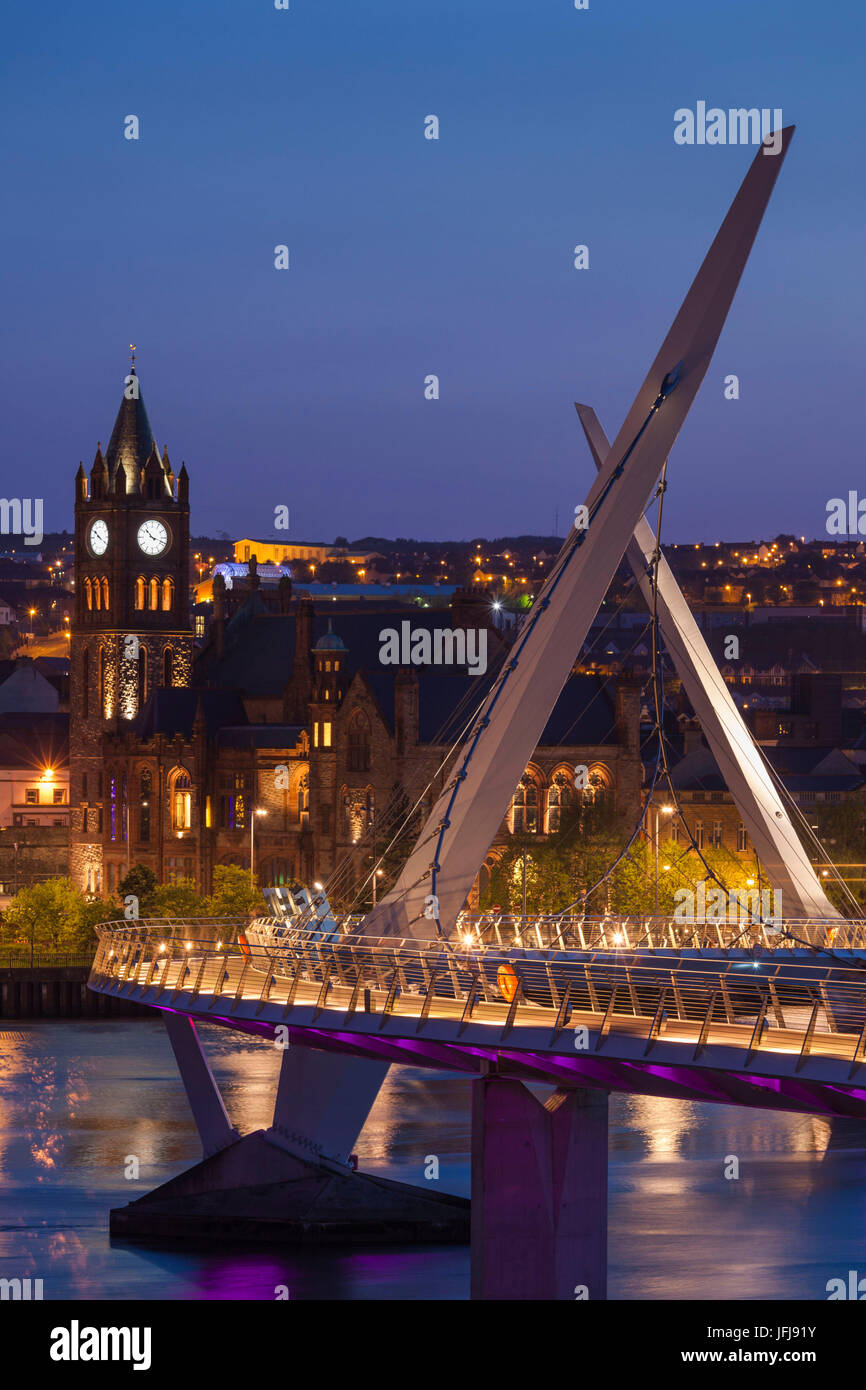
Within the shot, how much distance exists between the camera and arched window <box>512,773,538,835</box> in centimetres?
10100

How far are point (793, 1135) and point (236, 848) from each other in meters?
49.9

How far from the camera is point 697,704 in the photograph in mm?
52906

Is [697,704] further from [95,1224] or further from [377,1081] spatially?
[95,1224]

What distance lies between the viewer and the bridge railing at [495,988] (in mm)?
32469

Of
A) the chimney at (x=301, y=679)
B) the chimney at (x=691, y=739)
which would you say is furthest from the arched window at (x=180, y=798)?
the chimney at (x=691, y=739)

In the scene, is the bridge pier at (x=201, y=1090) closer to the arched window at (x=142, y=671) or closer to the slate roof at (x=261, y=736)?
the slate roof at (x=261, y=736)

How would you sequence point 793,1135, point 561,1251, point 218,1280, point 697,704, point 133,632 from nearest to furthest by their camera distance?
point 561,1251, point 218,1280, point 697,704, point 793,1135, point 133,632

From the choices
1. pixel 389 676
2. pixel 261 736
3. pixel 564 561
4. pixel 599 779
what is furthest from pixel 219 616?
pixel 564 561

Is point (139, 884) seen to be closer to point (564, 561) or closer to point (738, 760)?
point (738, 760)

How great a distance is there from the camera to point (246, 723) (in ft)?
374

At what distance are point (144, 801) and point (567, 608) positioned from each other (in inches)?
2842

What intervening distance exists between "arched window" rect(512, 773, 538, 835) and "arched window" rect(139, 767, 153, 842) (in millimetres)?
→ 17893

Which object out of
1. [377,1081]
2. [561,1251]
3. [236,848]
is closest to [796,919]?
[377,1081]

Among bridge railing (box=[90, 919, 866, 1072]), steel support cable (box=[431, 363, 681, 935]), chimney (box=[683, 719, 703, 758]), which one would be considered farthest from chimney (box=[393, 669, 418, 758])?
steel support cable (box=[431, 363, 681, 935])
